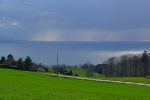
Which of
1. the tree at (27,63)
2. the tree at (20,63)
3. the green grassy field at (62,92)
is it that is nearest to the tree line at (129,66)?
the tree at (27,63)

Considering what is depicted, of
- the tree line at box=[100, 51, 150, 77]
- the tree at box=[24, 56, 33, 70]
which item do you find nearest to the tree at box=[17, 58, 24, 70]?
the tree at box=[24, 56, 33, 70]

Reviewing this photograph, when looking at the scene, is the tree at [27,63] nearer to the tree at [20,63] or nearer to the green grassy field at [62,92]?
the tree at [20,63]

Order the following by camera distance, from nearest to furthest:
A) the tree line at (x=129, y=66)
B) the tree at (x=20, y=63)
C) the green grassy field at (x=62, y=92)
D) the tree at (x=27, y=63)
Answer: the green grassy field at (x=62, y=92) → the tree at (x=20, y=63) → the tree at (x=27, y=63) → the tree line at (x=129, y=66)

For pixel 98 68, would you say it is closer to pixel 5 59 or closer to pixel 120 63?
pixel 120 63

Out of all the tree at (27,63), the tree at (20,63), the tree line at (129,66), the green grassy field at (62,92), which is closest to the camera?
the green grassy field at (62,92)

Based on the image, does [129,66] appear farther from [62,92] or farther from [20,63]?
[62,92]

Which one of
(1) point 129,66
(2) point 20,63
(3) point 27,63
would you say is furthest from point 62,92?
(1) point 129,66

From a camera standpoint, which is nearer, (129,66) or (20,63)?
(20,63)

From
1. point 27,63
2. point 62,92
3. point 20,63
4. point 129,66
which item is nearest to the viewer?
point 62,92

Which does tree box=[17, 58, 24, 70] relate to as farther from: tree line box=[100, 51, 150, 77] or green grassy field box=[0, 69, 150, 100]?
green grassy field box=[0, 69, 150, 100]

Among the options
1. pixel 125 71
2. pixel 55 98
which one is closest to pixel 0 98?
pixel 55 98

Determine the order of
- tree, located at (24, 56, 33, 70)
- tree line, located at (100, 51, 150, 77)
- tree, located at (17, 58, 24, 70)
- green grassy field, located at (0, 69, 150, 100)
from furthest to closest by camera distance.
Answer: tree line, located at (100, 51, 150, 77) → tree, located at (24, 56, 33, 70) → tree, located at (17, 58, 24, 70) → green grassy field, located at (0, 69, 150, 100)

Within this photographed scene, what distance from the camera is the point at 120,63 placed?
249ft

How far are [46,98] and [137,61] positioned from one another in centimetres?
6056
